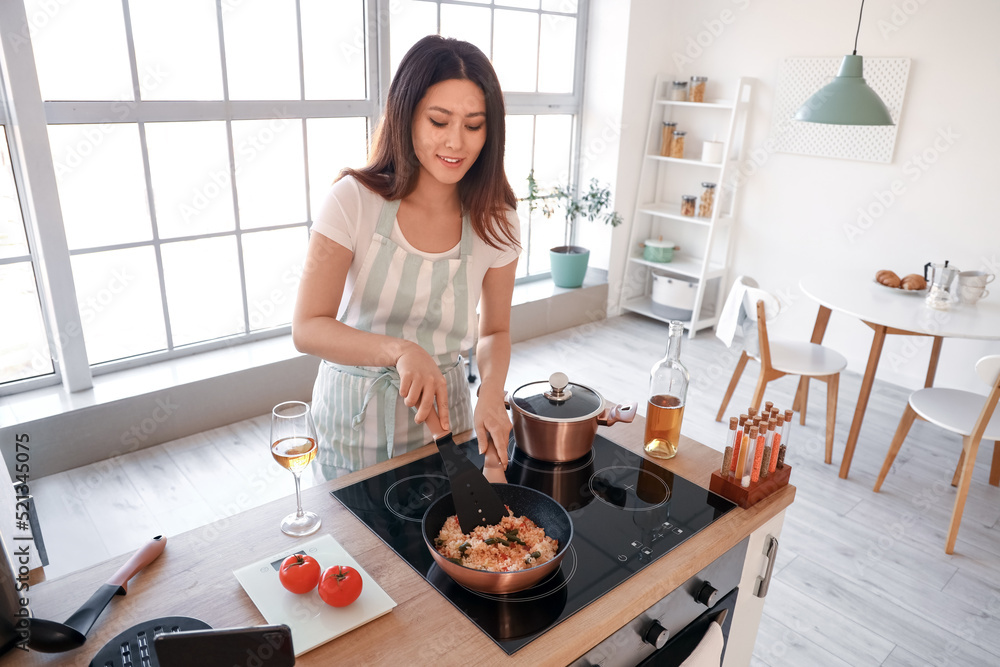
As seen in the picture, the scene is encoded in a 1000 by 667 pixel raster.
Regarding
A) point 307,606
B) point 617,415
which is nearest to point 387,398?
point 617,415

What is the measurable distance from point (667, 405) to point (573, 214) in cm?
340

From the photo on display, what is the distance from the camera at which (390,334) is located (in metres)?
1.52

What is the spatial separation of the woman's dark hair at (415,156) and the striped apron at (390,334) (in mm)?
65

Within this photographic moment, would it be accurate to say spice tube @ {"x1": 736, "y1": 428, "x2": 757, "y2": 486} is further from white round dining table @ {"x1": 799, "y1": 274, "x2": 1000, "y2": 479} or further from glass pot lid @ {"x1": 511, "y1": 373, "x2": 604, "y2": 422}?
white round dining table @ {"x1": 799, "y1": 274, "x2": 1000, "y2": 479}

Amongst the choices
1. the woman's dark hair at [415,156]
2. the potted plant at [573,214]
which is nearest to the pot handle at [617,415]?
the woman's dark hair at [415,156]

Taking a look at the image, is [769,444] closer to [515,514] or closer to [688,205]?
[515,514]

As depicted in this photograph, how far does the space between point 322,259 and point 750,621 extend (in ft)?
3.91

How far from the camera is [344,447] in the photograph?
1.53 meters

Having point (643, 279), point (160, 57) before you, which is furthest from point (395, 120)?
point (643, 279)

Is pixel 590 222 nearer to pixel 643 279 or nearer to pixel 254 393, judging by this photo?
pixel 643 279

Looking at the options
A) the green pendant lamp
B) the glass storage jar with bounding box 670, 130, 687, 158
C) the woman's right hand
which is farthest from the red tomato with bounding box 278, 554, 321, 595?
the glass storage jar with bounding box 670, 130, 687, 158

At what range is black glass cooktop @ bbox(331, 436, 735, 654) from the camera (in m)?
0.94

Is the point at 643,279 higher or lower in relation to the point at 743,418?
lower

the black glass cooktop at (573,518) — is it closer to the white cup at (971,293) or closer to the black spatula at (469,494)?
the black spatula at (469,494)
